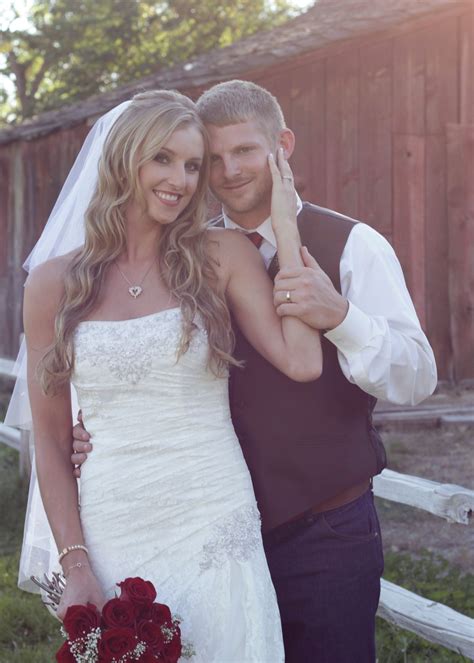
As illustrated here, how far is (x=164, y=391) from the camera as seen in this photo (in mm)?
3178

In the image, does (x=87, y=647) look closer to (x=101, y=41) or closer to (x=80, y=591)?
(x=80, y=591)

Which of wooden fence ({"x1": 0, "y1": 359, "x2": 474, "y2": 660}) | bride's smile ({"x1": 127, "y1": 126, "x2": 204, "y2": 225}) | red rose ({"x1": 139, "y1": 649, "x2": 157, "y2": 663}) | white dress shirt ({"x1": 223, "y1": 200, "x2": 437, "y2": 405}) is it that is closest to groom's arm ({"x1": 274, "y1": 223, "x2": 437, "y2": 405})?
white dress shirt ({"x1": 223, "y1": 200, "x2": 437, "y2": 405})

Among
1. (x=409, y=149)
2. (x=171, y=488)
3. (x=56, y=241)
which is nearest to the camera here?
(x=171, y=488)

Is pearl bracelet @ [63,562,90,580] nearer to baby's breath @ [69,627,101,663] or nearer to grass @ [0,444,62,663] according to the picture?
baby's breath @ [69,627,101,663]

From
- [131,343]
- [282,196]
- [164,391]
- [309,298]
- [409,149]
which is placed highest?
[409,149]

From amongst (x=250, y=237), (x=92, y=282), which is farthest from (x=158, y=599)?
(x=250, y=237)

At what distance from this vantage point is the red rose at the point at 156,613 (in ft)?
9.42

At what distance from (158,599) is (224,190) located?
1.27 meters

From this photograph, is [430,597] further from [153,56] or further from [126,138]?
[153,56]

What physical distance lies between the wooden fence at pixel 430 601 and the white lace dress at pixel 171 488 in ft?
5.50

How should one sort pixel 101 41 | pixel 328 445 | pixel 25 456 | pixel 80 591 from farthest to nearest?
pixel 101 41, pixel 25 456, pixel 328 445, pixel 80 591

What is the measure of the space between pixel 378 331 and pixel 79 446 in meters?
0.95

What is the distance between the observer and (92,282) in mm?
3236

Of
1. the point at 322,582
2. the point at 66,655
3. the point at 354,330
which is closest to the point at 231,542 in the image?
the point at 322,582
